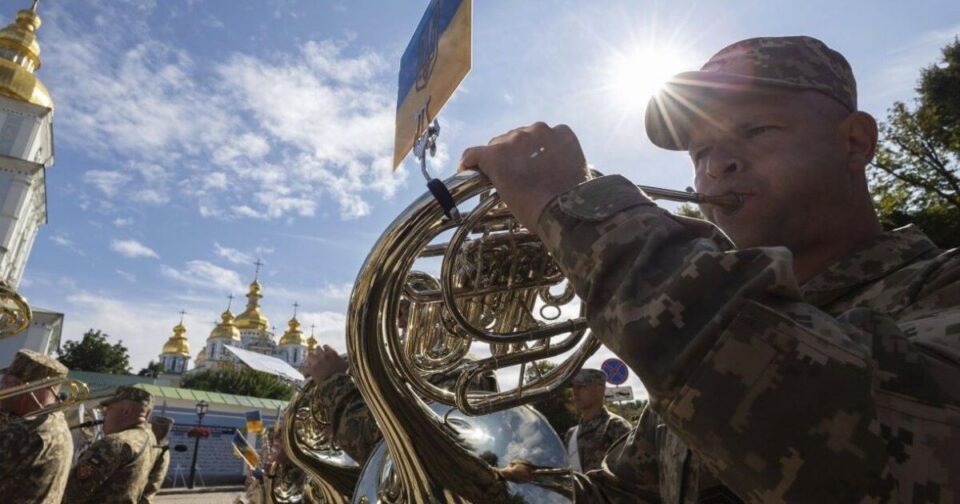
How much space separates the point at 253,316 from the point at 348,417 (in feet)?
221

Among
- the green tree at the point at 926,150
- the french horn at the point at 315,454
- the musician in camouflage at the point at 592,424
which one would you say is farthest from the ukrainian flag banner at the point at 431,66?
the green tree at the point at 926,150

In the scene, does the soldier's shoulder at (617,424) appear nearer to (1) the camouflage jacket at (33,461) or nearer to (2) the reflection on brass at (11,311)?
(1) the camouflage jacket at (33,461)

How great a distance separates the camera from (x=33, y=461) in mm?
3484

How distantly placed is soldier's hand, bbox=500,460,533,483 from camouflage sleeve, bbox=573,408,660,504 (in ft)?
0.88

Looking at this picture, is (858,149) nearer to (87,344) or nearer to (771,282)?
(771,282)

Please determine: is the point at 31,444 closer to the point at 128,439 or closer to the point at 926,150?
the point at 128,439

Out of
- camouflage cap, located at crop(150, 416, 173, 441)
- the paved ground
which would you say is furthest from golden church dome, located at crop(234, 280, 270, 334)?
camouflage cap, located at crop(150, 416, 173, 441)

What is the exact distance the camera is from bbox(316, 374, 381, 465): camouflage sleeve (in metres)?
2.55

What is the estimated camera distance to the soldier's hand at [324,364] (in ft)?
9.43

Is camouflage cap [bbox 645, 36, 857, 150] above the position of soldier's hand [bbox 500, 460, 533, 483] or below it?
above

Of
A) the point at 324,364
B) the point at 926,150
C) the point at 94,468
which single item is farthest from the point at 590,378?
the point at 926,150

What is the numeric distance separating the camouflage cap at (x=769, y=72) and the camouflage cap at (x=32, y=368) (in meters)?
4.72

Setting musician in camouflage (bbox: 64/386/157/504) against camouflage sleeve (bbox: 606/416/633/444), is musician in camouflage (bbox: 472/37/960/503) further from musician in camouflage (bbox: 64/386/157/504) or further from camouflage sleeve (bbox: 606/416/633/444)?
musician in camouflage (bbox: 64/386/157/504)

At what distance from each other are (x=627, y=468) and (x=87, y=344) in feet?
185
